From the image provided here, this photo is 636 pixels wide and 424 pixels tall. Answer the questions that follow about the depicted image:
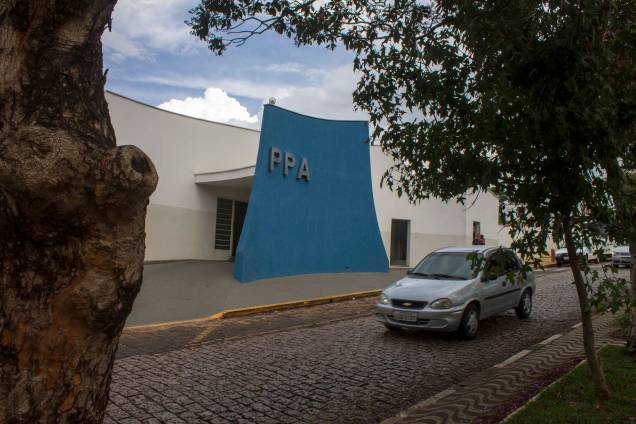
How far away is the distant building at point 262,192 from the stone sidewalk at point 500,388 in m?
8.92

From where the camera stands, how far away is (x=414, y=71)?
19.1 feet

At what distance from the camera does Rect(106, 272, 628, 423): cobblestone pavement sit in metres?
5.02

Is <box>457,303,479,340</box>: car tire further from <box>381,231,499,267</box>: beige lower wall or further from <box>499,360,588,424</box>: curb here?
<box>381,231,499,267</box>: beige lower wall

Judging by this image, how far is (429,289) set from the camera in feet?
27.4

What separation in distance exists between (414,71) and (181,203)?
1354 cm

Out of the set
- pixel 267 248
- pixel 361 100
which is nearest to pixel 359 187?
pixel 267 248

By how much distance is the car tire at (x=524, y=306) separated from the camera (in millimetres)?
10320

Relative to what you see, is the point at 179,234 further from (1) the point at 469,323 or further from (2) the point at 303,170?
(1) the point at 469,323

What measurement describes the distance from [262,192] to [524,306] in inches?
308

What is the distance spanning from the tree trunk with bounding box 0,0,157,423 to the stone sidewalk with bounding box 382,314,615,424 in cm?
334

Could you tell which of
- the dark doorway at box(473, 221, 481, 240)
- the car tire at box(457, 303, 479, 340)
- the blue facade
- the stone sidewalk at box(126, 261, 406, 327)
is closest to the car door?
the car tire at box(457, 303, 479, 340)

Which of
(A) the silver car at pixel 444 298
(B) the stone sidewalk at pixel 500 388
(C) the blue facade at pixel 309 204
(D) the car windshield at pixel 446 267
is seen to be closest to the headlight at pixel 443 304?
(A) the silver car at pixel 444 298

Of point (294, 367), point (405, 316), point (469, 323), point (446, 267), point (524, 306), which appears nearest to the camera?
point (294, 367)

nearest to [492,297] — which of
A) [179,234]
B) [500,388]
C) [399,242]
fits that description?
[500,388]
